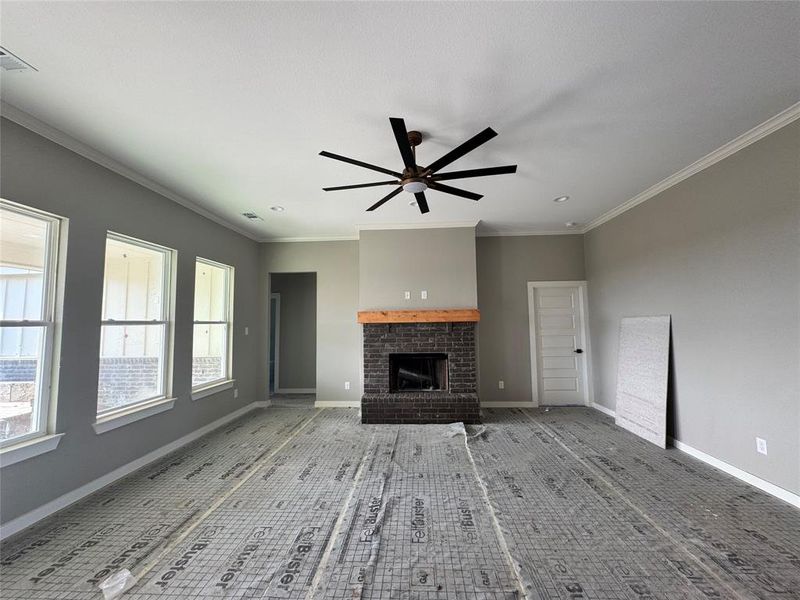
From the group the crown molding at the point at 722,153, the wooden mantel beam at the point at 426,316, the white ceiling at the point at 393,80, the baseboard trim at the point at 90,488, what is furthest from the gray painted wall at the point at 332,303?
the crown molding at the point at 722,153

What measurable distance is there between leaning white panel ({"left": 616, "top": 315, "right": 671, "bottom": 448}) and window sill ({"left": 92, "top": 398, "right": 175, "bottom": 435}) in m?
5.15

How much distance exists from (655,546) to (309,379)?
5.48 m

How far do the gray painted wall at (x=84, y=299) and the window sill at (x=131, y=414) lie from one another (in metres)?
0.06

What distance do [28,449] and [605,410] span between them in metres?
5.97

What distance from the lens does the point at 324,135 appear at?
7.98 feet

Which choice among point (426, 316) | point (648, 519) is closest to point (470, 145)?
point (648, 519)

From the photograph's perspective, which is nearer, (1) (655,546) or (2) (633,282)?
(1) (655,546)

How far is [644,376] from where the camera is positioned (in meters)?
3.73

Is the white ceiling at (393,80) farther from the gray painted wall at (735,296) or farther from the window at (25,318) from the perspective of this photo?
the window at (25,318)

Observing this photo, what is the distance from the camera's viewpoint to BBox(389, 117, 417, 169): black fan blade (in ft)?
5.56

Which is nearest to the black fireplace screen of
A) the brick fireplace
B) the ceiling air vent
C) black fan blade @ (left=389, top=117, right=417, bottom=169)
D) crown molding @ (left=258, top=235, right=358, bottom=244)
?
the brick fireplace

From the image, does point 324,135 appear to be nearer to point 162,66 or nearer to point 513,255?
point 162,66

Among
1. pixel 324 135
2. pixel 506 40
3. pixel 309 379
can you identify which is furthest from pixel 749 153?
pixel 309 379

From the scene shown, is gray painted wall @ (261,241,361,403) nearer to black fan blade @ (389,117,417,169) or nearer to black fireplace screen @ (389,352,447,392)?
black fireplace screen @ (389,352,447,392)
